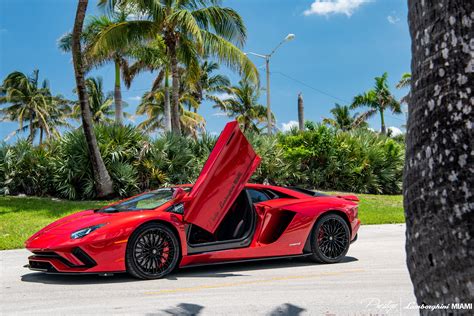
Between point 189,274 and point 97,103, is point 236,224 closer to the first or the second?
point 189,274

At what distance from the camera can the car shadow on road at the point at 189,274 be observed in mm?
6430

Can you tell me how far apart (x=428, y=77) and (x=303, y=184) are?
71.9ft

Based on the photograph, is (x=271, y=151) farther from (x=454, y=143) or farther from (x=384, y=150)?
(x=454, y=143)

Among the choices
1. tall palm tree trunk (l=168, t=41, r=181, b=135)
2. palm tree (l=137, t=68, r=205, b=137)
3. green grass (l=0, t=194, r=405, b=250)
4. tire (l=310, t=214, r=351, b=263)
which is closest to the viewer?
tire (l=310, t=214, r=351, b=263)

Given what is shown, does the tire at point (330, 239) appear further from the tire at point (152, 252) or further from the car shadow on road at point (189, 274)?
the tire at point (152, 252)

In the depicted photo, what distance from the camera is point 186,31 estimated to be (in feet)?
68.5

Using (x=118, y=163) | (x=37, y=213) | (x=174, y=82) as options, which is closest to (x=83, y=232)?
(x=37, y=213)

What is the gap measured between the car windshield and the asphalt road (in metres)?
0.92

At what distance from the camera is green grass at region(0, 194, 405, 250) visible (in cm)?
1191

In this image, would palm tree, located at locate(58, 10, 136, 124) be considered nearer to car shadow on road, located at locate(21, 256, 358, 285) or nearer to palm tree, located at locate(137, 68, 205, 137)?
palm tree, located at locate(137, 68, 205, 137)

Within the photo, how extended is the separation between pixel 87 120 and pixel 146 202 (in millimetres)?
11726

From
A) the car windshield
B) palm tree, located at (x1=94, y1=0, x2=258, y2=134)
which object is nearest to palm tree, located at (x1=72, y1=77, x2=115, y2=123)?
palm tree, located at (x1=94, y1=0, x2=258, y2=134)

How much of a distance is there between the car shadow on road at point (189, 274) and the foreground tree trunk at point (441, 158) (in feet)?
15.1

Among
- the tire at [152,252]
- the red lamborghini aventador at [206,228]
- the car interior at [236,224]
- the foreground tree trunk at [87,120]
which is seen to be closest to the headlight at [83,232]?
the red lamborghini aventador at [206,228]
